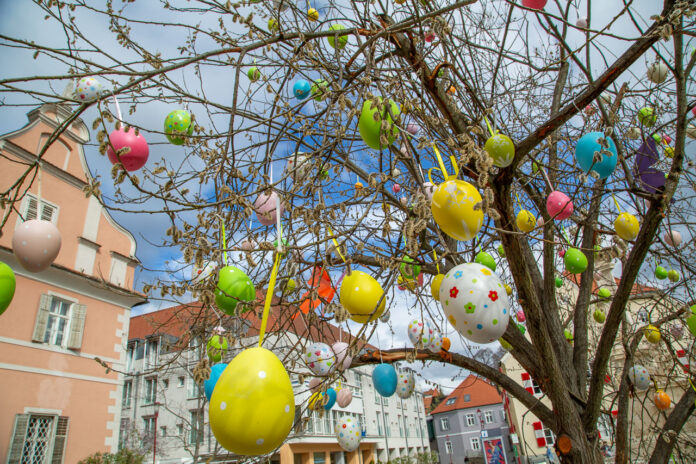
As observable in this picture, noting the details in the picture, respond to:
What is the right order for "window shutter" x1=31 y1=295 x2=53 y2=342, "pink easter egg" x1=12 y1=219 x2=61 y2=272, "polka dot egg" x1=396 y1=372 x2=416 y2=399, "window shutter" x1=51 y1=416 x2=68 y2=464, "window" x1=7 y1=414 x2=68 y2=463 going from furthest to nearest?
"window shutter" x1=31 y1=295 x2=53 y2=342 < "window shutter" x1=51 y1=416 x2=68 y2=464 < "window" x1=7 y1=414 x2=68 y2=463 < "polka dot egg" x1=396 y1=372 x2=416 y2=399 < "pink easter egg" x1=12 y1=219 x2=61 y2=272

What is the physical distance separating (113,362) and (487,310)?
11.0m

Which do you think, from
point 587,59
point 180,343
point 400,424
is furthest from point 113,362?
point 400,424

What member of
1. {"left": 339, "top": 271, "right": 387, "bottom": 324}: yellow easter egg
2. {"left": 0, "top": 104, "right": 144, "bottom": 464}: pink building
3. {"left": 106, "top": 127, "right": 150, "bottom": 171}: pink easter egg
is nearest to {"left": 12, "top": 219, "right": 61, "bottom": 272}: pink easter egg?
{"left": 106, "top": 127, "right": 150, "bottom": 171}: pink easter egg

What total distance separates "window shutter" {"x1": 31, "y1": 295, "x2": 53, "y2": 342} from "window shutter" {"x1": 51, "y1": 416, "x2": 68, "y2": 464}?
1824mm

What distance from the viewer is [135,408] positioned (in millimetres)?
19281

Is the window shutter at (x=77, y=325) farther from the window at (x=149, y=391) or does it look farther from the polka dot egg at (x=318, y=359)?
the window at (x=149, y=391)

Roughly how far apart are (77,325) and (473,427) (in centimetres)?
3407

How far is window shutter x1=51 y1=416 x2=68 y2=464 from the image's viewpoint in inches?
328

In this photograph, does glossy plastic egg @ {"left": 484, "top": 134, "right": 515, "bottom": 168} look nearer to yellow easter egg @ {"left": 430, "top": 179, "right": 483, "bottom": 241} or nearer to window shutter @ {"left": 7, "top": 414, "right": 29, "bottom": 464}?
yellow easter egg @ {"left": 430, "top": 179, "right": 483, "bottom": 241}

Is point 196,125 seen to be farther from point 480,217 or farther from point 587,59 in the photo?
point 587,59

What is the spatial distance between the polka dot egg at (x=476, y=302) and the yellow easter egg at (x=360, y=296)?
1.76ft

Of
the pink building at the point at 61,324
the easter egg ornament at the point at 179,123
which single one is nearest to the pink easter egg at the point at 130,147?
the easter egg ornament at the point at 179,123

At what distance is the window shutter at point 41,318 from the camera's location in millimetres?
8586

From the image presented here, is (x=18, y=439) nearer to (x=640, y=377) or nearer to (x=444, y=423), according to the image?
(x=640, y=377)
